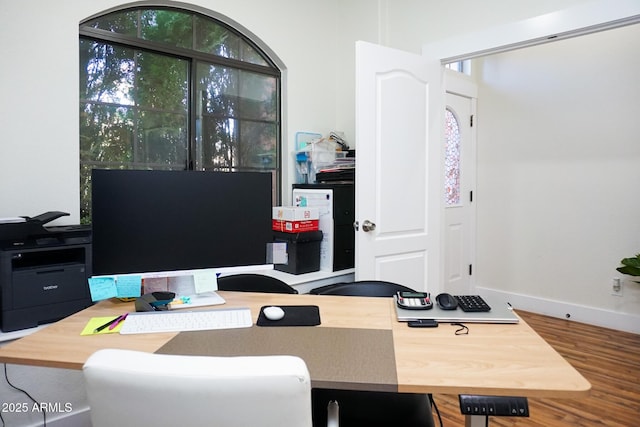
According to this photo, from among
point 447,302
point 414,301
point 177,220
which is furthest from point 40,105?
point 447,302

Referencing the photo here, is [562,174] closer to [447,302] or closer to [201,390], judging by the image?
[447,302]

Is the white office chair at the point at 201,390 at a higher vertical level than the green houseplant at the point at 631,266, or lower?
higher

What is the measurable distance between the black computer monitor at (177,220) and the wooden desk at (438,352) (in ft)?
0.76

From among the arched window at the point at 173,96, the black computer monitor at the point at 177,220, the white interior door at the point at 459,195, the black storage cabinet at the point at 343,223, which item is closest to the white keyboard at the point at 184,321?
the black computer monitor at the point at 177,220

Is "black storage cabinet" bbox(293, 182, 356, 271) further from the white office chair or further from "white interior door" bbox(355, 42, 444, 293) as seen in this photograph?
the white office chair

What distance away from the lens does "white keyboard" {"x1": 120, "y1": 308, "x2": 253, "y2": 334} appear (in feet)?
4.40

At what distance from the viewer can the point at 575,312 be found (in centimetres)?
372

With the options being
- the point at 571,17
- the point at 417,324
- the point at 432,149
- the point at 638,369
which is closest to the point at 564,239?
the point at 638,369

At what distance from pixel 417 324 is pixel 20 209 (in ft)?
6.62

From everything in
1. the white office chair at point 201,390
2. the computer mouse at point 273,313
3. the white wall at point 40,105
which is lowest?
the computer mouse at point 273,313

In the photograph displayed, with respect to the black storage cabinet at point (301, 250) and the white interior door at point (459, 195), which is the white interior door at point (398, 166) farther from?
the white interior door at point (459, 195)

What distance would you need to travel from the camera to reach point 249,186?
166 centimetres

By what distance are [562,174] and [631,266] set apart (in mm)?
1004

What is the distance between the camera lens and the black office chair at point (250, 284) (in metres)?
2.01
